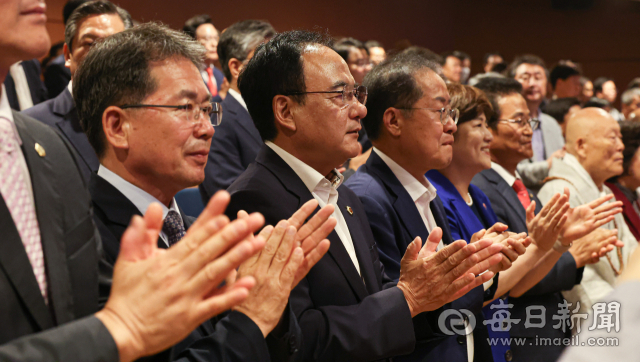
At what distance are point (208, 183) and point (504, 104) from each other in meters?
1.59

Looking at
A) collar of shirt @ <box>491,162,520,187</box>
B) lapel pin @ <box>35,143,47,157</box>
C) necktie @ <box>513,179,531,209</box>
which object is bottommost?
necktie @ <box>513,179,531,209</box>

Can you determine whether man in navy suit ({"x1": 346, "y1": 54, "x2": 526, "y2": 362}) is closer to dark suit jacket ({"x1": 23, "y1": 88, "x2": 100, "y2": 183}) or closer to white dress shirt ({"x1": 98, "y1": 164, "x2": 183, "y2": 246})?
white dress shirt ({"x1": 98, "y1": 164, "x2": 183, "y2": 246})

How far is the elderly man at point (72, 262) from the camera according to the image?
0.86 metres

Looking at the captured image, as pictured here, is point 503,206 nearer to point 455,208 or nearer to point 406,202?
point 455,208

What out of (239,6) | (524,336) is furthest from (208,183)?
(239,6)

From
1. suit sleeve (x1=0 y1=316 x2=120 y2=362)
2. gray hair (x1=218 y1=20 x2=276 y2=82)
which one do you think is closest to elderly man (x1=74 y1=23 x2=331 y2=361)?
suit sleeve (x1=0 y1=316 x2=120 y2=362)

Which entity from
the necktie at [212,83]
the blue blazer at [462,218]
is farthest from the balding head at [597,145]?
the necktie at [212,83]

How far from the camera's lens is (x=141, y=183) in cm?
152

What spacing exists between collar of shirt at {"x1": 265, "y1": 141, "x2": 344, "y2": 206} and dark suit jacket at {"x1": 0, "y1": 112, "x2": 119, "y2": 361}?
0.79 m

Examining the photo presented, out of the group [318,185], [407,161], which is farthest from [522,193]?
[318,185]

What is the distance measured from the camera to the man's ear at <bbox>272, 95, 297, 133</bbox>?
6.21 ft

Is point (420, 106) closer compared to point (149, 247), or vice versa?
point (149, 247)

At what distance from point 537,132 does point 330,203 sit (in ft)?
11.2

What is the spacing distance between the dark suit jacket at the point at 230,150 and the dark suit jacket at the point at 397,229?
78 cm
